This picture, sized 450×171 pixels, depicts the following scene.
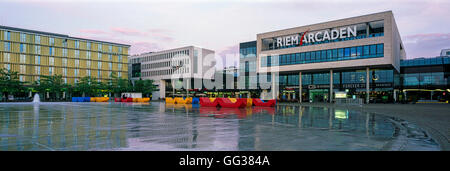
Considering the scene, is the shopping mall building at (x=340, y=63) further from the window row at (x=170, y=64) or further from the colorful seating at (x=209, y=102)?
the window row at (x=170, y=64)

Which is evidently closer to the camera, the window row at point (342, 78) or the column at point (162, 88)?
the window row at point (342, 78)

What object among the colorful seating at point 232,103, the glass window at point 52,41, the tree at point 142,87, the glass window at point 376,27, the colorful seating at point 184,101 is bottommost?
the colorful seating at point 184,101

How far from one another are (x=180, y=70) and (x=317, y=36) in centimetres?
6190

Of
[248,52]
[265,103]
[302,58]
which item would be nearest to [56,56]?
[248,52]

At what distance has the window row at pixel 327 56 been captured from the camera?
1952 inches

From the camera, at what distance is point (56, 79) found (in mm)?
80250

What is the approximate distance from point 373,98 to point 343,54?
11.8 meters

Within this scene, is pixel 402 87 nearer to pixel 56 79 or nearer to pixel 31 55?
pixel 56 79

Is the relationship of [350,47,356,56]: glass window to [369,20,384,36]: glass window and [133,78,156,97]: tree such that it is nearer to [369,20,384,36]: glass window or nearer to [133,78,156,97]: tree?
[369,20,384,36]: glass window

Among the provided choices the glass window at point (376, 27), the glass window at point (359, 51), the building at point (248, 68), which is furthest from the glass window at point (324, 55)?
the building at point (248, 68)

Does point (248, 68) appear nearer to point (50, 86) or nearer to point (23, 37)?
point (50, 86)

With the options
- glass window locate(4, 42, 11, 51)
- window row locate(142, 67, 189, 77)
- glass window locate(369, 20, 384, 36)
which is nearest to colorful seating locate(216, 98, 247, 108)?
glass window locate(369, 20, 384, 36)

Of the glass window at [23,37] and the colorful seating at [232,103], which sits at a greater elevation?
the glass window at [23,37]
